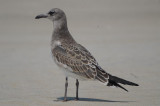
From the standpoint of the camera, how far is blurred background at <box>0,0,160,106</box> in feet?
34.9

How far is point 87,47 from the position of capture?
1778cm

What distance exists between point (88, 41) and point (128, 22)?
5.42 m

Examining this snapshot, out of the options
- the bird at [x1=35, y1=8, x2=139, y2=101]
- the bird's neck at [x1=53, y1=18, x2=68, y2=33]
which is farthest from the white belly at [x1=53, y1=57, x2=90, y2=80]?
the bird's neck at [x1=53, y1=18, x2=68, y2=33]

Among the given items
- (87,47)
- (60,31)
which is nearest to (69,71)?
(60,31)

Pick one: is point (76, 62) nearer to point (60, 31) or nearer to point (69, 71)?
point (69, 71)

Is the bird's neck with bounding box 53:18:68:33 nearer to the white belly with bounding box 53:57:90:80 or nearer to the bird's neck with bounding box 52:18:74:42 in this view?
the bird's neck with bounding box 52:18:74:42

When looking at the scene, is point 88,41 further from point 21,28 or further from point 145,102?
point 145,102

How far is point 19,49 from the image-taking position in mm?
17359

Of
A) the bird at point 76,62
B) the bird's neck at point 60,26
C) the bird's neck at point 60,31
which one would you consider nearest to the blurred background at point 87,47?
the bird at point 76,62

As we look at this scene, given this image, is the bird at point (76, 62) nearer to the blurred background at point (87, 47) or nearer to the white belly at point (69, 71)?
the white belly at point (69, 71)

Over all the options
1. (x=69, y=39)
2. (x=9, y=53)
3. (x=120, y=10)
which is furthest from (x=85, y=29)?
(x=69, y=39)

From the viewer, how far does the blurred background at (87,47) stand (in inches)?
419

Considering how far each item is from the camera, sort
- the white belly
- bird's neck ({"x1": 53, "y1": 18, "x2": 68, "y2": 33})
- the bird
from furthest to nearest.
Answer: bird's neck ({"x1": 53, "y1": 18, "x2": 68, "y2": 33})
the white belly
the bird

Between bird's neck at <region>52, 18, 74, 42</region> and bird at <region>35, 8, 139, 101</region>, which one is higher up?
bird's neck at <region>52, 18, 74, 42</region>
